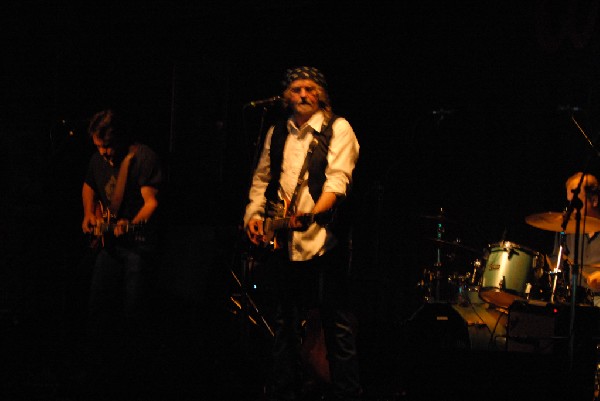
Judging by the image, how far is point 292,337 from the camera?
4.24 m

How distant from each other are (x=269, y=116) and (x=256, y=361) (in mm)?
2388

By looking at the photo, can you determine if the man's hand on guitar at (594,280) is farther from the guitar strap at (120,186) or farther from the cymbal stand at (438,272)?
the guitar strap at (120,186)

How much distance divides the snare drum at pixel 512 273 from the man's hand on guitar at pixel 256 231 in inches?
91.5

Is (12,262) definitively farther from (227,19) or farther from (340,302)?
(340,302)

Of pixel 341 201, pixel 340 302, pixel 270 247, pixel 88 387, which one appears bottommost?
pixel 88 387

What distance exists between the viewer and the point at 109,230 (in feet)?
16.8

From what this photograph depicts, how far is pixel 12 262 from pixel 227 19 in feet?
10.1

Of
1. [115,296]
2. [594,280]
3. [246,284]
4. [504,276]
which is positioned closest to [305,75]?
[246,284]

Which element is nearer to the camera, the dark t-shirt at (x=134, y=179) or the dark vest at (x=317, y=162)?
the dark vest at (x=317, y=162)

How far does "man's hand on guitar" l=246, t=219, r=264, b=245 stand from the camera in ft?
14.0

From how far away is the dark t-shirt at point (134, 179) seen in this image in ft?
16.9

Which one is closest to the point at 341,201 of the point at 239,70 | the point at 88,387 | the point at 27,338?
the point at 88,387

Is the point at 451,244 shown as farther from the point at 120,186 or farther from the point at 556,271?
the point at 120,186

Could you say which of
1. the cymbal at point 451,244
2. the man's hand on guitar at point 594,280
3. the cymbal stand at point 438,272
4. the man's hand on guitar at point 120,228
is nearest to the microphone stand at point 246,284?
the man's hand on guitar at point 120,228
